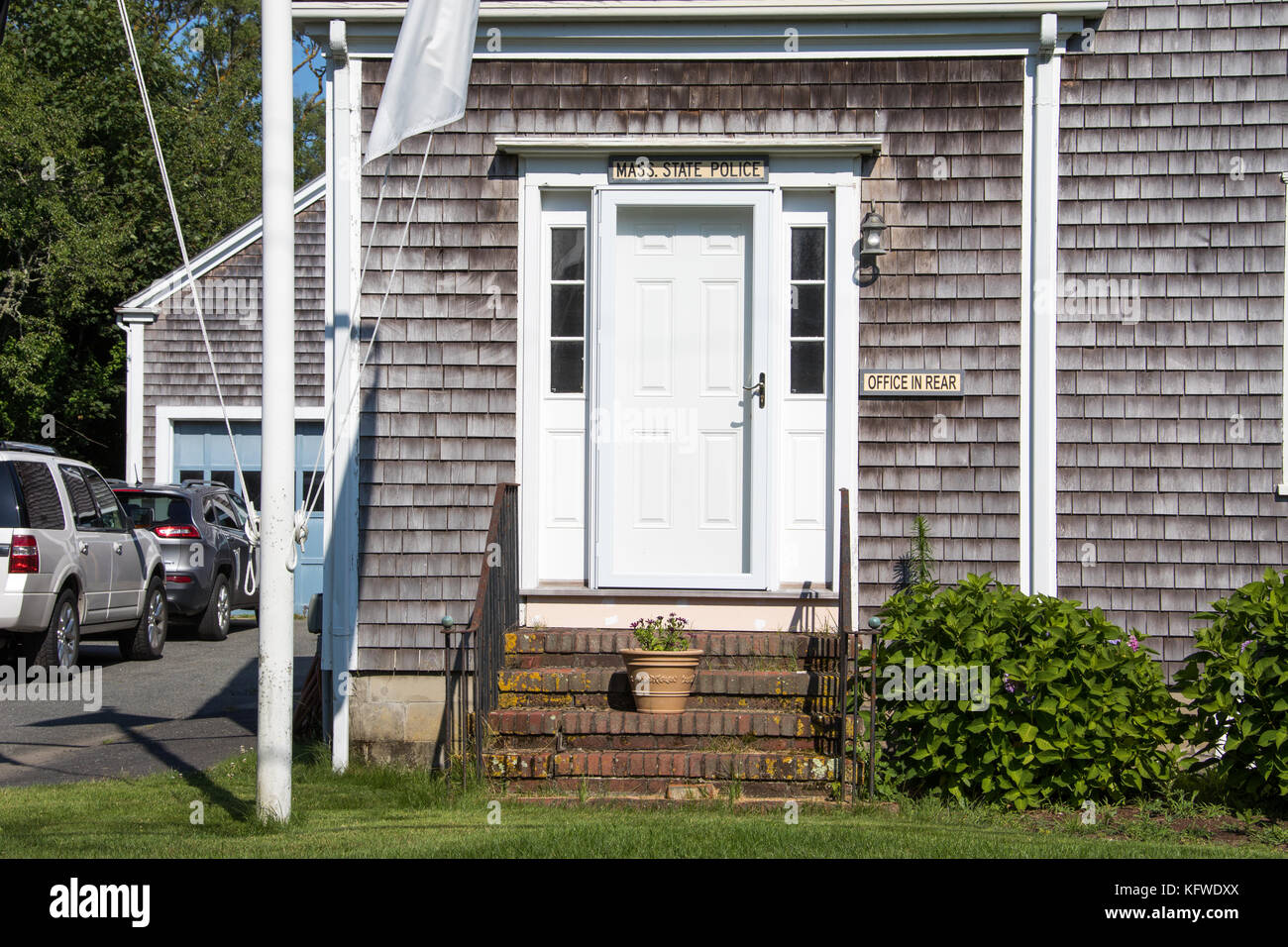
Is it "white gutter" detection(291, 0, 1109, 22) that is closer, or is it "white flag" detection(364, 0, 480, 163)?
"white flag" detection(364, 0, 480, 163)

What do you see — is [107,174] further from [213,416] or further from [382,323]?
[382,323]

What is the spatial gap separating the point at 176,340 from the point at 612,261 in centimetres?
1150

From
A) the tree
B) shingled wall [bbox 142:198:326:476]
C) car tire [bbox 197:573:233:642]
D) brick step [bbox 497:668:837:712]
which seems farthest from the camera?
the tree

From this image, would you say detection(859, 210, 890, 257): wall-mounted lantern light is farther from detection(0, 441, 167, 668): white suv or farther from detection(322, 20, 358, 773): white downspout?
detection(0, 441, 167, 668): white suv

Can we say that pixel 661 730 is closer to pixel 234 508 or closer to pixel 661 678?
pixel 661 678

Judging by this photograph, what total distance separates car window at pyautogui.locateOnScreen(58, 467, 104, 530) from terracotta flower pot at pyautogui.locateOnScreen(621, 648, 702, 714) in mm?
6503

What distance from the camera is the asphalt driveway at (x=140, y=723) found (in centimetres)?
775

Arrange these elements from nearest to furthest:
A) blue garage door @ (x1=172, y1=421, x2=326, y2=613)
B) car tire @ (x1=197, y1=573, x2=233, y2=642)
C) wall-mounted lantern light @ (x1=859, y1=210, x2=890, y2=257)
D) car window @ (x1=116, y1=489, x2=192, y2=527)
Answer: wall-mounted lantern light @ (x1=859, y1=210, x2=890, y2=257)
car window @ (x1=116, y1=489, x2=192, y2=527)
car tire @ (x1=197, y1=573, x2=233, y2=642)
blue garage door @ (x1=172, y1=421, x2=326, y2=613)

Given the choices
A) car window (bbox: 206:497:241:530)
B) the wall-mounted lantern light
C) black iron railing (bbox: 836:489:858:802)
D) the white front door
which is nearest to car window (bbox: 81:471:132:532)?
car window (bbox: 206:497:241:530)

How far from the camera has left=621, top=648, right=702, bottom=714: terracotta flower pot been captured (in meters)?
6.69

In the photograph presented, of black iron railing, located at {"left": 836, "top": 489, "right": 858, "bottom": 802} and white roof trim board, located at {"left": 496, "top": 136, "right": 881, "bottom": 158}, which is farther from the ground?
white roof trim board, located at {"left": 496, "top": 136, "right": 881, "bottom": 158}

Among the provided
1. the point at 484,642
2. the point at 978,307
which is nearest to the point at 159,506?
the point at 484,642

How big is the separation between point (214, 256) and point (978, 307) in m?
12.4

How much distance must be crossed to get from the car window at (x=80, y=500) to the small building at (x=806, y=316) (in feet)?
15.1
